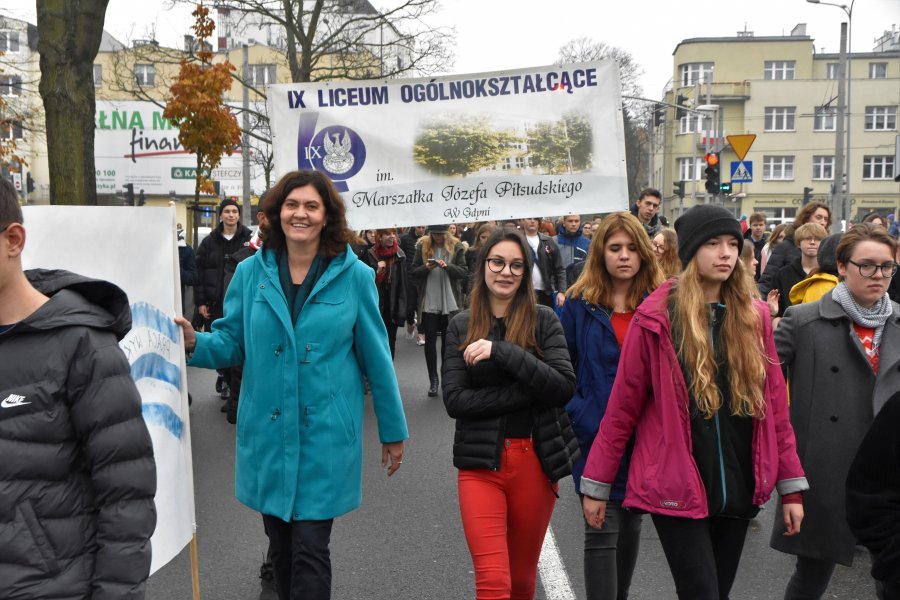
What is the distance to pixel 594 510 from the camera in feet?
11.8

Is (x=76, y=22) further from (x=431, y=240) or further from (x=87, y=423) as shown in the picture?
(x=87, y=423)

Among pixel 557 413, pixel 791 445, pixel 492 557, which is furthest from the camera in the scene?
pixel 557 413

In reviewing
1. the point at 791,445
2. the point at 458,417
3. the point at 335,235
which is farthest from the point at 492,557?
the point at 335,235

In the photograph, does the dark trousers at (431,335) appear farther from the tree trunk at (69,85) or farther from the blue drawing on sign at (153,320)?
the blue drawing on sign at (153,320)

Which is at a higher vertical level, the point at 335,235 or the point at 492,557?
the point at 335,235

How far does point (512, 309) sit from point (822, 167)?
7274cm

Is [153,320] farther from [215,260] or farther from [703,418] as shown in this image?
[215,260]

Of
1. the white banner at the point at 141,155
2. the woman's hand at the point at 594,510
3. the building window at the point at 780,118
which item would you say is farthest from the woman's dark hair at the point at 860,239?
the building window at the point at 780,118

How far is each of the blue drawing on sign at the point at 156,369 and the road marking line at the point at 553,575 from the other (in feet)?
6.76

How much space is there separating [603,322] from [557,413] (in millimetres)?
736

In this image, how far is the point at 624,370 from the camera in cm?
346

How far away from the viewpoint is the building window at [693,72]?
76.2 metres

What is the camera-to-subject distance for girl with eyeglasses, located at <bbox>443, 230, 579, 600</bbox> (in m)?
3.74

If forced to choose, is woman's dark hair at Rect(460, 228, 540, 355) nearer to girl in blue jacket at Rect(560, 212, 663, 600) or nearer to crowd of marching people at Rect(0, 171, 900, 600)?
crowd of marching people at Rect(0, 171, 900, 600)
